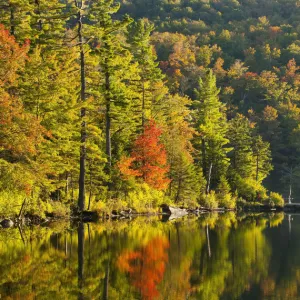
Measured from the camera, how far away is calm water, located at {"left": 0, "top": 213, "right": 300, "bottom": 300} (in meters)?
14.3

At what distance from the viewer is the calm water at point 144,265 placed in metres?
14.3

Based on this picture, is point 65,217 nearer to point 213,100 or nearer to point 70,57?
point 70,57

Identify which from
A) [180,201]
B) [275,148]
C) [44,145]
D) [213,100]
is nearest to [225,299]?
[44,145]

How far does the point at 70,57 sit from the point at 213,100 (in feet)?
91.9

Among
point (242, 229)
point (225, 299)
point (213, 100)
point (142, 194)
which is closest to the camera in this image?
point (225, 299)

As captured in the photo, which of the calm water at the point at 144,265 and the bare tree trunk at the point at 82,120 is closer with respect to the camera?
the calm water at the point at 144,265

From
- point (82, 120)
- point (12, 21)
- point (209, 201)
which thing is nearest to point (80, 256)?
point (82, 120)

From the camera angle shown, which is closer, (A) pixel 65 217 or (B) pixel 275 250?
(B) pixel 275 250

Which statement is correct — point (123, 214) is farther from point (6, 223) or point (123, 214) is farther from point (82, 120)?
point (6, 223)

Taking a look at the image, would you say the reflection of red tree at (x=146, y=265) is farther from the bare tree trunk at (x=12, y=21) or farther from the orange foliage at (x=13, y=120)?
the bare tree trunk at (x=12, y=21)

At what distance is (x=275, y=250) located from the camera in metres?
23.5

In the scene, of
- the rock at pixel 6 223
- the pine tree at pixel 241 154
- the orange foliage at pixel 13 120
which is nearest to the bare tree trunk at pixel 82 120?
the orange foliage at pixel 13 120

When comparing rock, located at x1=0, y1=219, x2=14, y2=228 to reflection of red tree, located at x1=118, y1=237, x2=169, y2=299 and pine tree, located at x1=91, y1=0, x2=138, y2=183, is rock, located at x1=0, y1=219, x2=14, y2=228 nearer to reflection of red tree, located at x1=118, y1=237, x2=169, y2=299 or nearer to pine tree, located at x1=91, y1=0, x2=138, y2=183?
reflection of red tree, located at x1=118, y1=237, x2=169, y2=299

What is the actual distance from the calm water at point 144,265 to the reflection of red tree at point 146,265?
25 mm
